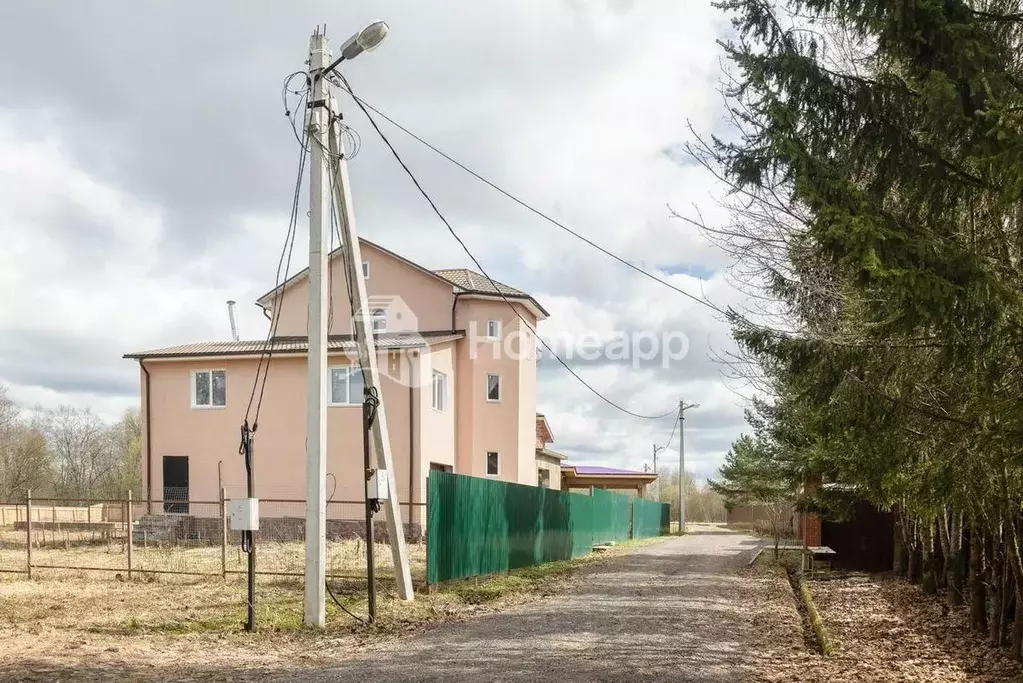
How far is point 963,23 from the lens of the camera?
20.4ft

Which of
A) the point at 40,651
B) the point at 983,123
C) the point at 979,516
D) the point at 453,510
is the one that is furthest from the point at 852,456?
the point at 40,651

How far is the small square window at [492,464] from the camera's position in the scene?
2886 centimetres

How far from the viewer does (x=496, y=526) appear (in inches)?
687

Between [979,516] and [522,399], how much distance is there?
772 inches

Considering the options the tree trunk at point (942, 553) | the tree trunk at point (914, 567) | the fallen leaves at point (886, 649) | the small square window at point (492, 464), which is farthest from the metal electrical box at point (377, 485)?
the small square window at point (492, 464)

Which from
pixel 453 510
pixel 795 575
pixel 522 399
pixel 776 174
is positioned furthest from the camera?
pixel 522 399

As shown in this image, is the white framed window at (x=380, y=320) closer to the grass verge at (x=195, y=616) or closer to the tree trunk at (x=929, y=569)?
the grass verge at (x=195, y=616)

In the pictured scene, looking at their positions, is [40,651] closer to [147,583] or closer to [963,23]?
[147,583]

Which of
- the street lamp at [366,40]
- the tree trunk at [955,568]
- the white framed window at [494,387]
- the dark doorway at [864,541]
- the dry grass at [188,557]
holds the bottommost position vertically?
the dark doorway at [864,541]

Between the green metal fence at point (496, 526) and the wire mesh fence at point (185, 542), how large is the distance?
29.7 inches

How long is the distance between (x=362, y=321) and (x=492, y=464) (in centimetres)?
1719

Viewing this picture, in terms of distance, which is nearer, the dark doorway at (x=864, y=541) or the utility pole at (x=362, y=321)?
the utility pole at (x=362, y=321)

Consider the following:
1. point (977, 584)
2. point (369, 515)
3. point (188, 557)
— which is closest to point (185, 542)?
point (188, 557)

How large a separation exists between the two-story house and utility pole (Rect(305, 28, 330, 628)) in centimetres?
1072
